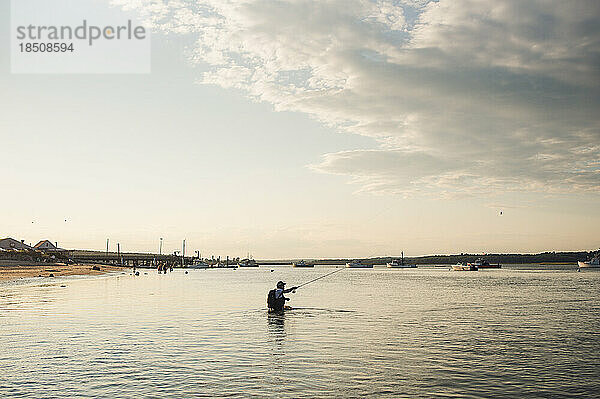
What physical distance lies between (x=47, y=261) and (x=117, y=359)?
13586 centimetres

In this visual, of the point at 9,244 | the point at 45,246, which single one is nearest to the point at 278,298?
the point at 9,244

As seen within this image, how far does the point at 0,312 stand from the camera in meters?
37.3

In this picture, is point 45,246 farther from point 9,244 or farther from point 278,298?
point 278,298

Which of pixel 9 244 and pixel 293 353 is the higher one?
pixel 9 244

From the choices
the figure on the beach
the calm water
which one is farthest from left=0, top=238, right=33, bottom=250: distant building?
the figure on the beach

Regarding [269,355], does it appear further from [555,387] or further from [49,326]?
[49,326]

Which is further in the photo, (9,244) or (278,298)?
(9,244)

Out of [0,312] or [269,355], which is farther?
[0,312]

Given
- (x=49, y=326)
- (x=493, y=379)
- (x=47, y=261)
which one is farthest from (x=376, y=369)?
(x=47, y=261)

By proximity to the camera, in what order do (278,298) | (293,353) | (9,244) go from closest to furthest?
(293,353) < (278,298) < (9,244)

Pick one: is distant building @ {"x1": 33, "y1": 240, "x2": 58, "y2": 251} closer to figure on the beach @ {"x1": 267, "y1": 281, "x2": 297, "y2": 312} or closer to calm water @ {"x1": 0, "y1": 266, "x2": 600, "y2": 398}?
calm water @ {"x1": 0, "y1": 266, "x2": 600, "y2": 398}

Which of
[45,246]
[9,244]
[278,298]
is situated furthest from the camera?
[45,246]

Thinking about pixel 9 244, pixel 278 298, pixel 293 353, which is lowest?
pixel 293 353

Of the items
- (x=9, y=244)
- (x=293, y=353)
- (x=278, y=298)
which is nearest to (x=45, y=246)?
(x=9, y=244)
